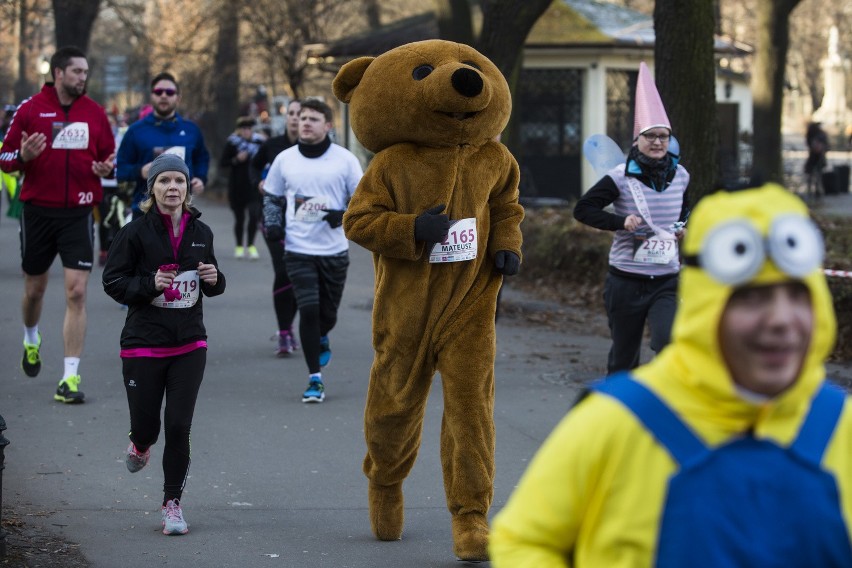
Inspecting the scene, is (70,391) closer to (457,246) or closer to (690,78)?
(457,246)

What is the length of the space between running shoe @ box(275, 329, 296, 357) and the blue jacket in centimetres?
141

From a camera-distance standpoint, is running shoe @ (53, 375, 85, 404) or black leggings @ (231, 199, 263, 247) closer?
running shoe @ (53, 375, 85, 404)

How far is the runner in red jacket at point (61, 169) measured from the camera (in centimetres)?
912

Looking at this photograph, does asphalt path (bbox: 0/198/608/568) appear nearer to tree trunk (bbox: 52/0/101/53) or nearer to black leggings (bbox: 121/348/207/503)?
black leggings (bbox: 121/348/207/503)

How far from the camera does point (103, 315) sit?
1305 centimetres

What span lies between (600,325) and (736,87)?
2572 centimetres

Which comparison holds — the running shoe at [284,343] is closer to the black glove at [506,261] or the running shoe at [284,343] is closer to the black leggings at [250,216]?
the black glove at [506,261]

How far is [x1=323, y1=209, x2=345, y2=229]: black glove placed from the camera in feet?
30.3

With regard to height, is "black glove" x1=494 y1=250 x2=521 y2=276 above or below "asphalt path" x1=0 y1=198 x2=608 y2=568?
above

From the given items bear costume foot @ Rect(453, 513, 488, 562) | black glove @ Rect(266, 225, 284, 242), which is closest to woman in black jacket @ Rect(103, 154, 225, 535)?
bear costume foot @ Rect(453, 513, 488, 562)

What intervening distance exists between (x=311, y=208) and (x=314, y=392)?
1.22 metres

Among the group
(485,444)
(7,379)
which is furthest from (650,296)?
(7,379)

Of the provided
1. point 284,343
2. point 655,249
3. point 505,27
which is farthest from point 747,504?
point 505,27

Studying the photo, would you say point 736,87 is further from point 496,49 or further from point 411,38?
point 496,49
